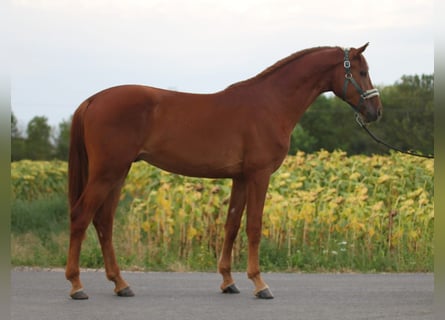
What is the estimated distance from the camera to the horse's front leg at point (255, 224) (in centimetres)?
795

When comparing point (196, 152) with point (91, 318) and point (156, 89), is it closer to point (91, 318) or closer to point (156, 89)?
point (156, 89)

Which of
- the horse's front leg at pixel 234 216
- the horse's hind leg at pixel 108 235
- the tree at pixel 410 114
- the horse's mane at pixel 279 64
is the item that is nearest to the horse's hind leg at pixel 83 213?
the horse's hind leg at pixel 108 235

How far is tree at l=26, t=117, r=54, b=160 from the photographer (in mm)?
43156

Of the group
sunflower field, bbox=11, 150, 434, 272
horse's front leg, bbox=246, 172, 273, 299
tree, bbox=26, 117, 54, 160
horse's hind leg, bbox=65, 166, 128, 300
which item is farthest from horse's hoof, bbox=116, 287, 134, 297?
tree, bbox=26, 117, 54, 160

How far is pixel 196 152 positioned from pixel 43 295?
85.6 inches

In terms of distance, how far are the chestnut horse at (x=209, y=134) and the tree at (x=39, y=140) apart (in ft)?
116

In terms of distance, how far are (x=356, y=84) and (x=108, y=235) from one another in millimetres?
3099

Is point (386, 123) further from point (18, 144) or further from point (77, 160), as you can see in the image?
point (77, 160)

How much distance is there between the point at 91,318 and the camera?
6695 mm

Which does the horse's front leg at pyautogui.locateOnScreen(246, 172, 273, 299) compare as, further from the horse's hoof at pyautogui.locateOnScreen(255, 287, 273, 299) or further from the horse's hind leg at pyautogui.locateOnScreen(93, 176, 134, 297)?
the horse's hind leg at pyautogui.locateOnScreen(93, 176, 134, 297)

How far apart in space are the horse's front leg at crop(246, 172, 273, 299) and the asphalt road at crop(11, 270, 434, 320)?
165 millimetres

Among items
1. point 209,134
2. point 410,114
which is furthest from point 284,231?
point 410,114

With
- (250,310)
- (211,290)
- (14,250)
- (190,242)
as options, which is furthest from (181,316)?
(14,250)

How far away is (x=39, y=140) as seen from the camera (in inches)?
1864
